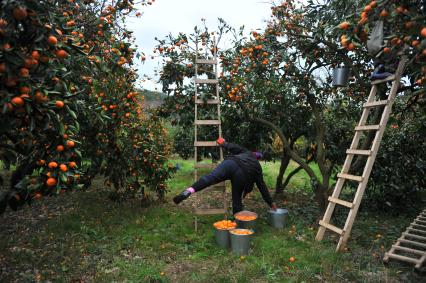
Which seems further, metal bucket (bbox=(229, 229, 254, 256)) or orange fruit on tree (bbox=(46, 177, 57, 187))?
metal bucket (bbox=(229, 229, 254, 256))

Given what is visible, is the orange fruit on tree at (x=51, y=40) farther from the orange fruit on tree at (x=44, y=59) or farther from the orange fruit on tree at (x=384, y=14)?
the orange fruit on tree at (x=384, y=14)

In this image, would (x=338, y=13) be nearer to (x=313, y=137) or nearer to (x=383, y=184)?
(x=313, y=137)

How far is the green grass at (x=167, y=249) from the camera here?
4.05 meters

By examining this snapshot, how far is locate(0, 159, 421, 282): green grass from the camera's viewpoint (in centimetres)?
405

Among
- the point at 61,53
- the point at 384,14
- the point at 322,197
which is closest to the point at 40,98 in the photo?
the point at 61,53

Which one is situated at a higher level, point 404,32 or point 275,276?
point 404,32

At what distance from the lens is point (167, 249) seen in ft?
16.0

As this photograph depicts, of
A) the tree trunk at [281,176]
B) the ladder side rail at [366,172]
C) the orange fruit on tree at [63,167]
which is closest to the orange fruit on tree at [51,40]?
the orange fruit on tree at [63,167]

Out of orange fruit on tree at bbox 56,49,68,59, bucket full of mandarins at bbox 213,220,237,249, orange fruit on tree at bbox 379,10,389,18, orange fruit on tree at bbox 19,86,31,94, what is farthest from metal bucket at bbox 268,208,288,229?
orange fruit on tree at bbox 19,86,31,94

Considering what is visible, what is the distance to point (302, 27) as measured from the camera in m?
5.67

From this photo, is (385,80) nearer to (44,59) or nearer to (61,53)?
(61,53)

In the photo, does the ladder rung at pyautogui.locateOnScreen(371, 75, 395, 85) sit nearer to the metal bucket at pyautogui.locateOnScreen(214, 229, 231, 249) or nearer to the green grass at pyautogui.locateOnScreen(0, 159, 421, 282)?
the green grass at pyautogui.locateOnScreen(0, 159, 421, 282)

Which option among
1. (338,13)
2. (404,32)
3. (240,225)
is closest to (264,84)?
(338,13)

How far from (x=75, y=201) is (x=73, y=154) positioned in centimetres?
448
